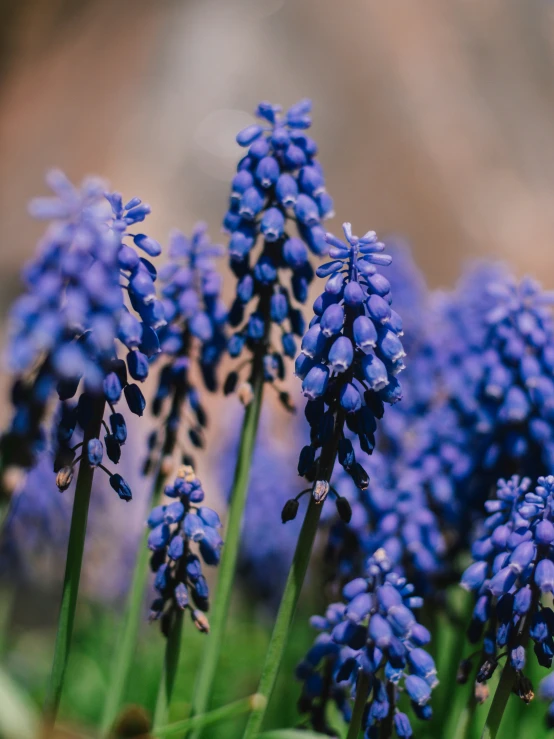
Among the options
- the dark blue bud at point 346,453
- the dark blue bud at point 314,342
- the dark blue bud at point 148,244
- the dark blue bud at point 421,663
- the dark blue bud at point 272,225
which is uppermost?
the dark blue bud at point 272,225

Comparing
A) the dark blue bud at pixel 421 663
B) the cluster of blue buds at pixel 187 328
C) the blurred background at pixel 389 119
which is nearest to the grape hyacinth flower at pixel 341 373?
the dark blue bud at pixel 421 663

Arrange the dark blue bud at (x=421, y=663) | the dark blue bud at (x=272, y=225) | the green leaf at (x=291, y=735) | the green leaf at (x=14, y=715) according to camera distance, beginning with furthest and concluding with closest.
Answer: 1. the dark blue bud at (x=272, y=225)
2. the dark blue bud at (x=421, y=663)
3. the green leaf at (x=291, y=735)
4. the green leaf at (x=14, y=715)

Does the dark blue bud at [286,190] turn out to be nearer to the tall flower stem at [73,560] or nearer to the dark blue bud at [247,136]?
the dark blue bud at [247,136]

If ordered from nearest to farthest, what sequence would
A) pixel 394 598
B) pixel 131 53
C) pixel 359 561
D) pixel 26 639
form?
pixel 394 598 → pixel 359 561 → pixel 26 639 → pixel 131 53

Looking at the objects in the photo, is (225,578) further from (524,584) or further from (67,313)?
(67,313)

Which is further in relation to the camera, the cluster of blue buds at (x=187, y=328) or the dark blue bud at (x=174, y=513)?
the cluster of blue buds at (x=187, y=328)

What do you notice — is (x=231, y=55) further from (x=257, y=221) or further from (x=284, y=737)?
(x=284, y=737)

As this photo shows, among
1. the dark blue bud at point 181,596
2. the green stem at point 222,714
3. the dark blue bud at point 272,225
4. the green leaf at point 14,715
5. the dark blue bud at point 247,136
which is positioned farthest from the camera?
the dark blue bud at point 247,136

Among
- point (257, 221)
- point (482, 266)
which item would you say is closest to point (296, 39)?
point (482, 266)
